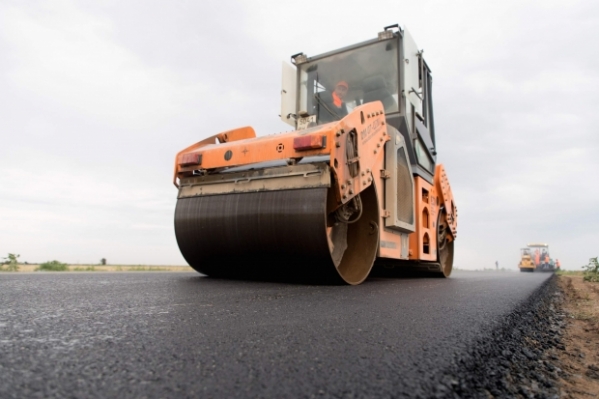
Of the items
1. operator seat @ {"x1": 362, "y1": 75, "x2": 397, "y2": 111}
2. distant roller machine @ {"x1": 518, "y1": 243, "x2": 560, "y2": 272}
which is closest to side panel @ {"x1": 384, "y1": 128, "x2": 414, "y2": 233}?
operator seat @ {"x1": 362, "y1": 75, "x2": 397, "y2": 111}

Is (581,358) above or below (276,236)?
below

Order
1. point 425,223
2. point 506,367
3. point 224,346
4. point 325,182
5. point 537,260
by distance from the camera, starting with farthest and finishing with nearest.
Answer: point 537,260, point 425,223, point 325,182, point 506,367, point 224,346

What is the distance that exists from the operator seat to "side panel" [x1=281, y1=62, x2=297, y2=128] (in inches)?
37.9

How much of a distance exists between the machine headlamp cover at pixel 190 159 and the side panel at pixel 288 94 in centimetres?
193

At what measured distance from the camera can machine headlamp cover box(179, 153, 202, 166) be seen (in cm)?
384

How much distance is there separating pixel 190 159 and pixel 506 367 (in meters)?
3.13

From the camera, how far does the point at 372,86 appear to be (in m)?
5.17

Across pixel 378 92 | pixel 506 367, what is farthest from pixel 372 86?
pixel 506 367

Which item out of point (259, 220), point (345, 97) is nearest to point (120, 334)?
point (259, 220)

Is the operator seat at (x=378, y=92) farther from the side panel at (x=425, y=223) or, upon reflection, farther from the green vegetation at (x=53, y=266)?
the green vegetation at (x=53, y=266)

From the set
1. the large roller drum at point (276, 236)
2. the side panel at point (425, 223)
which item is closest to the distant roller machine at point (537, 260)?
the side panel at point (425, 223)

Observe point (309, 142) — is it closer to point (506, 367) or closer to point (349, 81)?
point (506, 367)

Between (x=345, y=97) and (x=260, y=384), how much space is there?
15.6 feet

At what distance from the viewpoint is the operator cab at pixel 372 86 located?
16.5 feet
